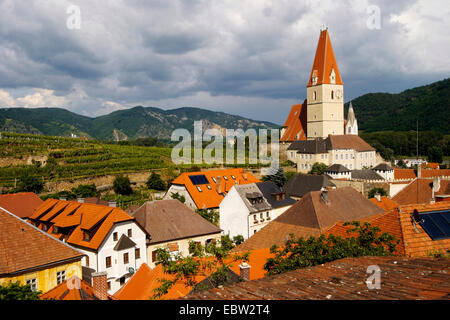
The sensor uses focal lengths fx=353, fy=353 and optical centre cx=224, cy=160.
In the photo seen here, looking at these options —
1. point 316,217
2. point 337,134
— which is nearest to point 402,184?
point 337,134

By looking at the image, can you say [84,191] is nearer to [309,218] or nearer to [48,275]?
[48,275]

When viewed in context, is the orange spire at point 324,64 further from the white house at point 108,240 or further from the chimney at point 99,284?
the chimney at point 99,284

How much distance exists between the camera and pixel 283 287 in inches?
252

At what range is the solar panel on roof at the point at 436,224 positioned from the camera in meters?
13.7

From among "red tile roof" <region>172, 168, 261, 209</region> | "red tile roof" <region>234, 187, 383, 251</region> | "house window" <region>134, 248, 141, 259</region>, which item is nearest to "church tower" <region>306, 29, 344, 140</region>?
"red tile roof" <region>172, 168, 261, 209</region>

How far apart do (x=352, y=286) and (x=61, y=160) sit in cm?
4859

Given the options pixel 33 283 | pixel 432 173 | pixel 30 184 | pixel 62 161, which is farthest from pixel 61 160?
pixel 432 173

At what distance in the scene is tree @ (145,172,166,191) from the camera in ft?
160

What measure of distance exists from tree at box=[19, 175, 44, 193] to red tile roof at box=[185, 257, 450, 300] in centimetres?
3947

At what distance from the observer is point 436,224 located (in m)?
14.2

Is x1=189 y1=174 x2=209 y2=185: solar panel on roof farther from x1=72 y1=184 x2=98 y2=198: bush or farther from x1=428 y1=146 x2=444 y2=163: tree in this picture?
x1=428 y1=146 x2=444 y2=163: tree
